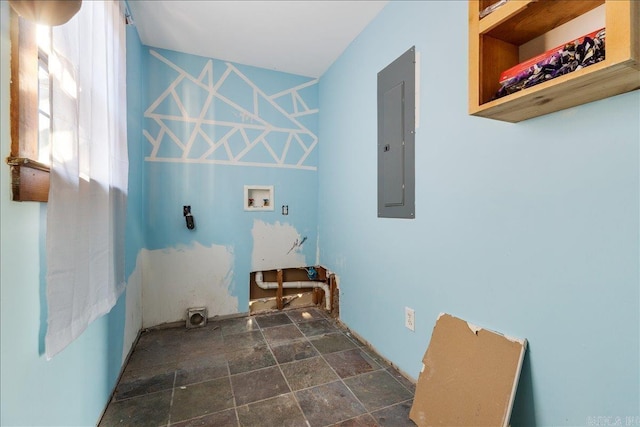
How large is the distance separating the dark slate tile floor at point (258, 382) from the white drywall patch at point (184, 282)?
0.70 ft

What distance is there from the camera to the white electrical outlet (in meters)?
1.66

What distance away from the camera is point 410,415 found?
1.37 meters

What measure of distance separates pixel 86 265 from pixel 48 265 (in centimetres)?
22

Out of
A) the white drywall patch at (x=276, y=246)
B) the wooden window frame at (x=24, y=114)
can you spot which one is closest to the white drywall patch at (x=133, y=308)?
the white drywall patch at (x=276, y=246)

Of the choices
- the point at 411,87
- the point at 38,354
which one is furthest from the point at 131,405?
the point at 411,87

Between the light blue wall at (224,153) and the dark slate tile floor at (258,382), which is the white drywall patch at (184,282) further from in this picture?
the dark slate tile floor at (258,382)

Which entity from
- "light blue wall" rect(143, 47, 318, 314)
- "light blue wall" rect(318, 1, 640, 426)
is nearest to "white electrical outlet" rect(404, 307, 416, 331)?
"light blue wall" rect(318, 1, 640, 426)

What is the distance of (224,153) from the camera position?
2660mm

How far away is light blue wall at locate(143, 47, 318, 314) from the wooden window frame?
1.76 m

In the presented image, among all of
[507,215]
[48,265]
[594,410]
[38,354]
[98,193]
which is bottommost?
[594,410]

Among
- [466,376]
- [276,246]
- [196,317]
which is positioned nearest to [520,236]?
[466,376]

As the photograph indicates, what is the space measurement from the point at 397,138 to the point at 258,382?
1.76 metres

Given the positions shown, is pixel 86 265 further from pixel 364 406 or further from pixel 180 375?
pixel 364 406

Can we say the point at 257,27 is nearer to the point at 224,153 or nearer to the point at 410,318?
the point at 224,153
